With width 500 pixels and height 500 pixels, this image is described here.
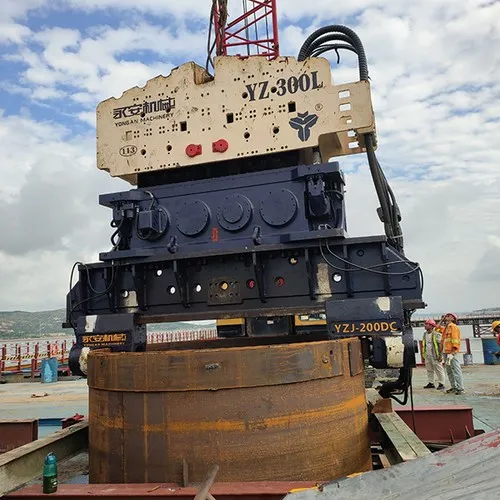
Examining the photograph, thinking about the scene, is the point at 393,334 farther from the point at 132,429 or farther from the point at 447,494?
the point at 132,429

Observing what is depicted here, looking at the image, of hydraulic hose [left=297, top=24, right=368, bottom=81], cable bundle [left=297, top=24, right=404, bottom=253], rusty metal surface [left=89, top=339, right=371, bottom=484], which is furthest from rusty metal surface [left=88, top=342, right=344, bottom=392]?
hydraulic hose [left=297, top=24, right=368, bottom=81]

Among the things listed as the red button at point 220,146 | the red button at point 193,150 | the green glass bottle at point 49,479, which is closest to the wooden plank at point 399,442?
the green glass bottle at point 49,479

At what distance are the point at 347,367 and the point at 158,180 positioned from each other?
150 inches

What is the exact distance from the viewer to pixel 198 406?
416 cm

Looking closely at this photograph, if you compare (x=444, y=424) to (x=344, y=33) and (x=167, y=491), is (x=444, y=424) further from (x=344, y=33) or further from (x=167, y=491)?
(x=344, y=33)

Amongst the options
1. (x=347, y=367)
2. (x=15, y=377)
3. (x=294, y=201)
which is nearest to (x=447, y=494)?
(x=347, y=367)

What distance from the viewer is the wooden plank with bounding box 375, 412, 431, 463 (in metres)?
4.16

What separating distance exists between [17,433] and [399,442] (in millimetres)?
5255

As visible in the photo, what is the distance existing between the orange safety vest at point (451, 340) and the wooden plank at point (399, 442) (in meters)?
6.77

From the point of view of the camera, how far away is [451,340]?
38.2 feet

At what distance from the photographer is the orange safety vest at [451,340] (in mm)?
11539

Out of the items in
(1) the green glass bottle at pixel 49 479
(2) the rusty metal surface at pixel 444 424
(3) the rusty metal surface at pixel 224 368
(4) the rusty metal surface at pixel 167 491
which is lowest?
(2) the rusty metal surface at pixel 444 424

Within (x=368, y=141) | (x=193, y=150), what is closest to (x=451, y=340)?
(x=368, y=141)

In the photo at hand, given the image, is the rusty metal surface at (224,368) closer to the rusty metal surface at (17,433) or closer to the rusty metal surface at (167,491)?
the rusty metal surface at (167,491)
